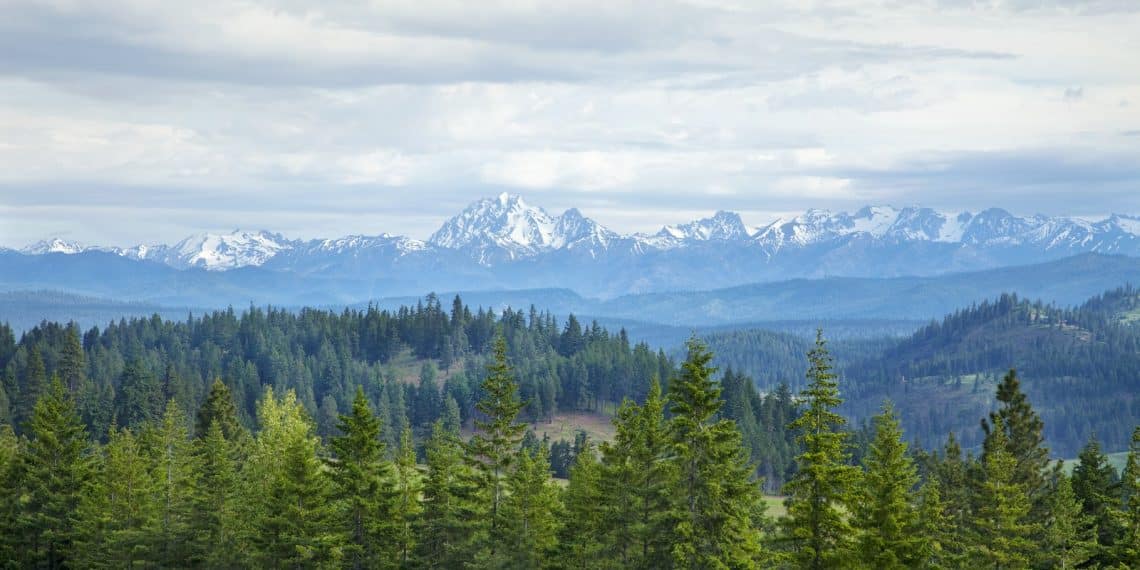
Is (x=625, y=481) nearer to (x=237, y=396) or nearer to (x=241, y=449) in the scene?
(x=241, y=449)

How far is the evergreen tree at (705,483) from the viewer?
55312 mm

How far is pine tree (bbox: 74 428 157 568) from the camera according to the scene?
7725 centimetres

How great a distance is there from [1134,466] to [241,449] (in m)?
68.1

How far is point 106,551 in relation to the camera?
79.4 metres

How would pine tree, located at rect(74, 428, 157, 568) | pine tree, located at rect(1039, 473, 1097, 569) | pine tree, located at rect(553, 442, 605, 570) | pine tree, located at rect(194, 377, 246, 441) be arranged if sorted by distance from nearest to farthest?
1. pine tree, located at rect(553, 442, 605, 570)
2. pine tree, located at rect(1039, 473, 1097, 569)
3. pine tree, located at rect(74, 428, 157, 568)
4. pine tree, located at rect(194, 377, 246, 441)

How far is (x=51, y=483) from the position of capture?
269 ft

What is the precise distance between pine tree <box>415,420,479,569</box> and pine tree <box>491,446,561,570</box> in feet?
6.34

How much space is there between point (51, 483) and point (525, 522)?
3773 cm

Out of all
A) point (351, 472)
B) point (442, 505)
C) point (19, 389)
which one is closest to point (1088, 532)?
point (442, 505)

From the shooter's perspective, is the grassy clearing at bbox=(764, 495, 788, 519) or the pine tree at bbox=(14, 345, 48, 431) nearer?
the grassy clearing at bbox=(764, 495, 788, 519)

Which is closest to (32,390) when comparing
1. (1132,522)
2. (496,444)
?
(496,444)

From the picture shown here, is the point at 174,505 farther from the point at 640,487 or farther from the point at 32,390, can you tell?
the point at 32,390

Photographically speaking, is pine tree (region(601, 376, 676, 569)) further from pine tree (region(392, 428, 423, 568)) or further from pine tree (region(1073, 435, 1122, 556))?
pine tree (region(1073, 435, 1122, 556))

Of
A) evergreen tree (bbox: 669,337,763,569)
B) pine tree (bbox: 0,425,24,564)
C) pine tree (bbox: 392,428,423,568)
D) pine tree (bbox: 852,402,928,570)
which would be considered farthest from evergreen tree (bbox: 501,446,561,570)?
pine tree (bbox: 0,425,24,564)
